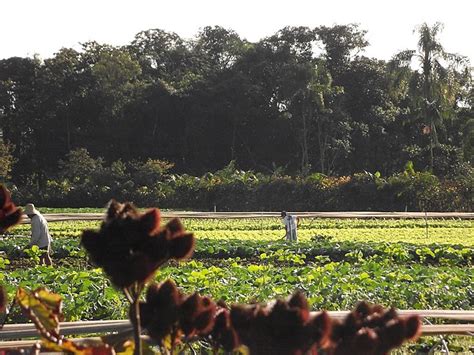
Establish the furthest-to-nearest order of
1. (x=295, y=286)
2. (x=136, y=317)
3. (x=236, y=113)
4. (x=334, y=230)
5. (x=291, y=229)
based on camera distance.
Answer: (x=236, y=113), (x=334, y=230), (x=291, y=229), (x=295, y=286), (x=136, y=317)

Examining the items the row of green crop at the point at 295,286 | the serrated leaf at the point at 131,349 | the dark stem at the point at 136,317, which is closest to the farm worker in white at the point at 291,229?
the row of green crop at the point at 295,286

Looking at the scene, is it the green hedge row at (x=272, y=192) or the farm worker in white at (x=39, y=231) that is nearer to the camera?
the farm worker in white at (x=39, y=231)

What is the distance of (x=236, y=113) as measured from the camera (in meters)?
47.2

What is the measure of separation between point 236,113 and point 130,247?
46.2 metres

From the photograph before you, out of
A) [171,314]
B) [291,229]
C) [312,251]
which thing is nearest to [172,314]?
[171,314]

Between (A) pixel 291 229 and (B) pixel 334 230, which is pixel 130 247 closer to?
(A) pixel 291 229

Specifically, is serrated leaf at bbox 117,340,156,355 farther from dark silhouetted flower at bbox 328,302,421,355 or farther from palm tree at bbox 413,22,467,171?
palm tree at bbox 413,22,467,171

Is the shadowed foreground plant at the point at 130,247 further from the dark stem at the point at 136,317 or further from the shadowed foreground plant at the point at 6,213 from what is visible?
the shadowed foreground plant at the point at 6,213

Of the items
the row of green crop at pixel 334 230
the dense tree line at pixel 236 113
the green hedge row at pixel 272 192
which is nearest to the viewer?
the row of green crop at pixel 334 230

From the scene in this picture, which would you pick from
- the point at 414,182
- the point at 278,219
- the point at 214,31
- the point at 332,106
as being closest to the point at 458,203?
the point at 414,182

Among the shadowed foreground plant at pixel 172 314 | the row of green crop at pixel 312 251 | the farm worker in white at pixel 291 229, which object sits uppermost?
the shadowed foreground plant at pixel 172 314

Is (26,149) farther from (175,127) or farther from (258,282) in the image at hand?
(258,282)

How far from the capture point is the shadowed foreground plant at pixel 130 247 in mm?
1130

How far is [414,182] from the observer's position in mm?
32188
